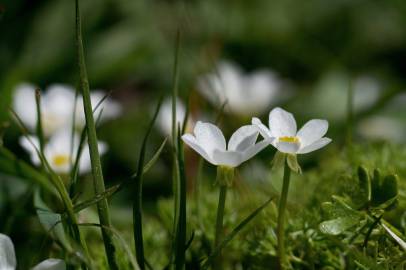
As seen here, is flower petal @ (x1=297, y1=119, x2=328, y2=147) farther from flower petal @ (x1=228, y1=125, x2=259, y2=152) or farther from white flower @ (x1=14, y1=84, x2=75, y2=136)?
white flower @ (x1=14, y1=84, x2=75, y2=136)

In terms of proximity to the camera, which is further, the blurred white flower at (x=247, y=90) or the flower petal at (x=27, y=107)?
the blurred white flower at (x=247, y=90)

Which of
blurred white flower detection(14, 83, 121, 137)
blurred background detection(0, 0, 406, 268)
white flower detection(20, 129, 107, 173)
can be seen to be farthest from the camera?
blurred background detection(0, 0, 406, 268)

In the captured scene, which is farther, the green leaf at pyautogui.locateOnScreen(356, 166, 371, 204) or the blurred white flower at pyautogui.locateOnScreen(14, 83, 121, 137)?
the blurred white flower at pyautogui.locateOnScreen(14, 83, 121, 137)

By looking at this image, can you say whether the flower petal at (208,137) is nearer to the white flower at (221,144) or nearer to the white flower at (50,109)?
the white flower at (221,144)

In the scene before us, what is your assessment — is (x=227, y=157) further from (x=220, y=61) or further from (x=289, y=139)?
(x=220, y=61)

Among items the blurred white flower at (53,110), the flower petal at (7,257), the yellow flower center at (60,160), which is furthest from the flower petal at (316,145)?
the blurred white flower at (53,110)

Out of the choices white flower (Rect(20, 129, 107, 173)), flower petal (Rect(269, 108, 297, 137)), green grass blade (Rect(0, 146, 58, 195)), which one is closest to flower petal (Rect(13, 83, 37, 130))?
white flower (Rect(20, 129, 107, 173))
